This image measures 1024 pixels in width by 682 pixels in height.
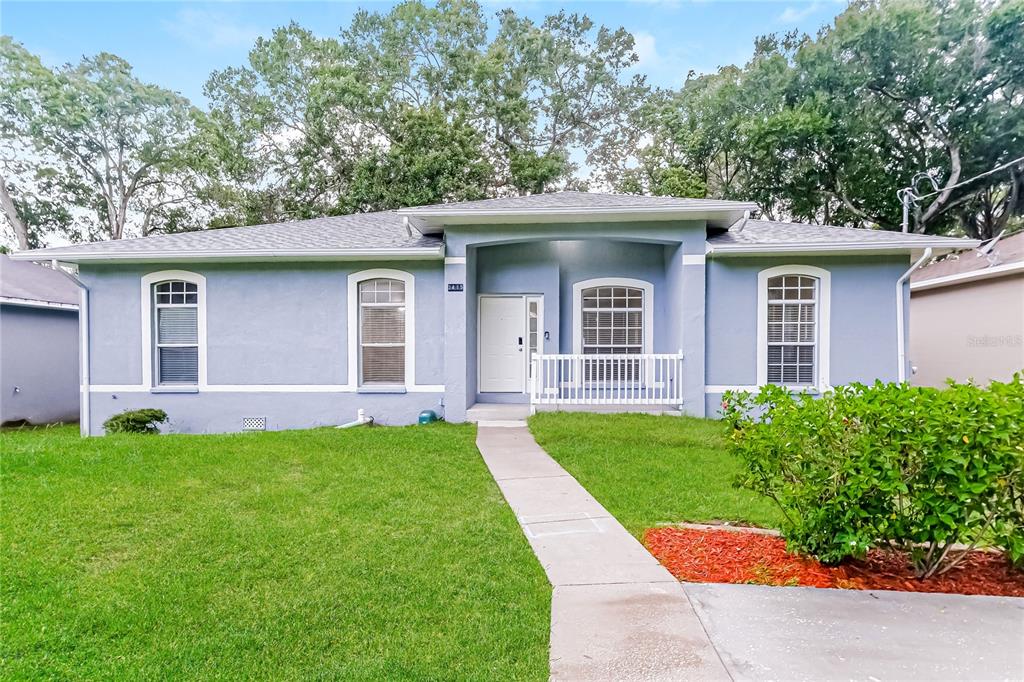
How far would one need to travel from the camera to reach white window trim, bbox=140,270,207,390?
895cm

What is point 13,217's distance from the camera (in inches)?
860

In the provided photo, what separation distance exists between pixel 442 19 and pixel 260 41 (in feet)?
24.7

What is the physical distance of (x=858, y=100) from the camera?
17.3 m

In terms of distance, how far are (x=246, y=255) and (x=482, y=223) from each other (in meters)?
3.92

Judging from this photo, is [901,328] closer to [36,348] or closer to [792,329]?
[792,329]

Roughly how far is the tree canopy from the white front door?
9549 millimetres

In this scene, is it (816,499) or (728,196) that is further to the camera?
(728,196)

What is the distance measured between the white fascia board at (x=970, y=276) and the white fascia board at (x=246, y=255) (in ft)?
35.9

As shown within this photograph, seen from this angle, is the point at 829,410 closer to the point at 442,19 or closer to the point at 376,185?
the point at 376,185

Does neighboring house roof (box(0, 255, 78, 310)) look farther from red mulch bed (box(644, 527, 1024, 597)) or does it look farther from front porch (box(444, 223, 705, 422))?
red mulch bed (box(644, 527, 1024, 597))

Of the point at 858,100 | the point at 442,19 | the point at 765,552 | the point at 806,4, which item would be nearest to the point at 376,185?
the point at 442,19

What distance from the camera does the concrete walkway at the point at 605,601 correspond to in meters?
2.33

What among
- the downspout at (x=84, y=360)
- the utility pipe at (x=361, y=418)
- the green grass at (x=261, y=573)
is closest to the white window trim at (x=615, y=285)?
the utility pipe at (x=361, y=418)

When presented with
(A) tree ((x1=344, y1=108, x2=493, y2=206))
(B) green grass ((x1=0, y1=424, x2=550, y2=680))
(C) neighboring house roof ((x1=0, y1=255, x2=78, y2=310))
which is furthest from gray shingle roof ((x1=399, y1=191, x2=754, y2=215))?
(A) tree ((x1=344, y1=108, x2=493, y2=206))
